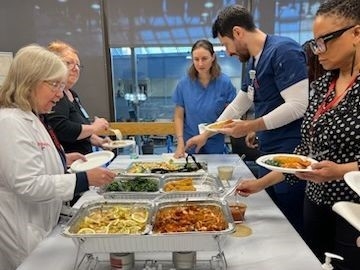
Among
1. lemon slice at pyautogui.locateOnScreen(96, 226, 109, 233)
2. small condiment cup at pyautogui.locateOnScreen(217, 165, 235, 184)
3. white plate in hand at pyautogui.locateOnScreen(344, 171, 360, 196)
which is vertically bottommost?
small condiment cup at pyautogui.locateOnScreen(217, 165, 235, 184)

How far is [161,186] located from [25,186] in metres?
0.63

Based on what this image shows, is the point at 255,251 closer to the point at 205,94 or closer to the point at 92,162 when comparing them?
the point at 92,162

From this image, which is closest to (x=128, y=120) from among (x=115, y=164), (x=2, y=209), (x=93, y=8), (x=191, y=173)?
(x=93, y=8)

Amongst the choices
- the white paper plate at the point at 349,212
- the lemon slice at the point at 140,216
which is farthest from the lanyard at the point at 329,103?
the lemon slice at the point at 140,216

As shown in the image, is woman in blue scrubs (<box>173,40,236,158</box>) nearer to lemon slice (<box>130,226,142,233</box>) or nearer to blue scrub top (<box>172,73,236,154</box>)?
blue scrub top (<box>172,73,236,154</box>)

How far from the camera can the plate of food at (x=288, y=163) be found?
135cm

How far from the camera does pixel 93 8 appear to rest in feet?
13.1

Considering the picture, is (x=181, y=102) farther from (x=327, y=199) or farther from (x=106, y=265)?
(x=106, y=265)

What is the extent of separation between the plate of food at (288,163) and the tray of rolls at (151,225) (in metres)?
0.25

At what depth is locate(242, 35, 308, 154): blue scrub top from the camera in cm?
187

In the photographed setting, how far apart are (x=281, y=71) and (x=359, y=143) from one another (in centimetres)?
71

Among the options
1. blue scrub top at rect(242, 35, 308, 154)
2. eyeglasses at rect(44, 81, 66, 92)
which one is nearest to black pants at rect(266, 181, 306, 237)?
blue scrub top at rect(242, 35, 308, 154)

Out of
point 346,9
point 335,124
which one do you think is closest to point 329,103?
point 335,124

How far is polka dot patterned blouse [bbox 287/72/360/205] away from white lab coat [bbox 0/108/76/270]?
95cm
